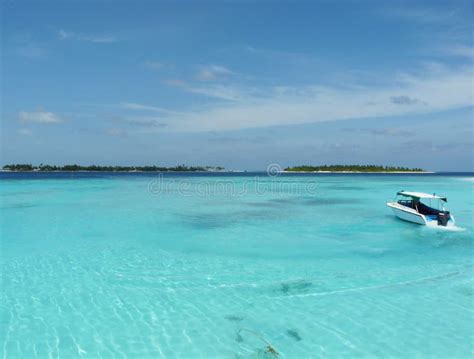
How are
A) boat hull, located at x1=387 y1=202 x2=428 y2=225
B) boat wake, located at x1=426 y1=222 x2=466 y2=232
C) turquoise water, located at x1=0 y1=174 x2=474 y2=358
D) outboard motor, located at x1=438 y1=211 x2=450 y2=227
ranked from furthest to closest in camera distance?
boat hull, located at x1=387 y1=202 x2=428 y2=225
outboard motor, located at x1=438 y1=211 x2=450 y2=227
boat wake, located at x1=426 y1=222 x2=466 y2=232
turquoise water, located at x1=0 y1=174 x2=474 y2=358

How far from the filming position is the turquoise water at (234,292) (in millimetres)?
5668

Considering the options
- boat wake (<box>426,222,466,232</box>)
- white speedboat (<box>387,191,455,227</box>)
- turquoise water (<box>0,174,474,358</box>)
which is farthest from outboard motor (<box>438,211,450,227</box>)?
turquoise water (<box>0,174,474,358</box>)

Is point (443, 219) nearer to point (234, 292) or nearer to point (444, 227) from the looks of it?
point (444, 227)

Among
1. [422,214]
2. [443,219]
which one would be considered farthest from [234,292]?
[422,214]

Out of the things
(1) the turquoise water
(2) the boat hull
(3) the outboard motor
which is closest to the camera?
(1) the turquoise water

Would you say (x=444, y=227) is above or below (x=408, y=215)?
below

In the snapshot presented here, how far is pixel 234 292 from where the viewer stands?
302 inches

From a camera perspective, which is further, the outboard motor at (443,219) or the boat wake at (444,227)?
the outboard motor at (443,219)

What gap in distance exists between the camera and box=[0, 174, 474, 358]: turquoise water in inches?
223

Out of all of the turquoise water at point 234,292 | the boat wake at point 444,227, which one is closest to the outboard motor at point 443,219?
the boat wake at point 444,227

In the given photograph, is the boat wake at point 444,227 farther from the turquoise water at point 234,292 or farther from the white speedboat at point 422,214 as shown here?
the turquoise water at point 234,292

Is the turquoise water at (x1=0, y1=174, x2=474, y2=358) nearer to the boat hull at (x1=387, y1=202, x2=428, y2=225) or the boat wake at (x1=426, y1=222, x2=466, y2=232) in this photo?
the boat wake at (x1=426, y1=222, x2=466, y2=232)

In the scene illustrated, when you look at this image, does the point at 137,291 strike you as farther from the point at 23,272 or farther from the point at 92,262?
the point at 23,272

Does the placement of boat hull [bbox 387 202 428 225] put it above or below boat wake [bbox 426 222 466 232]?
above
